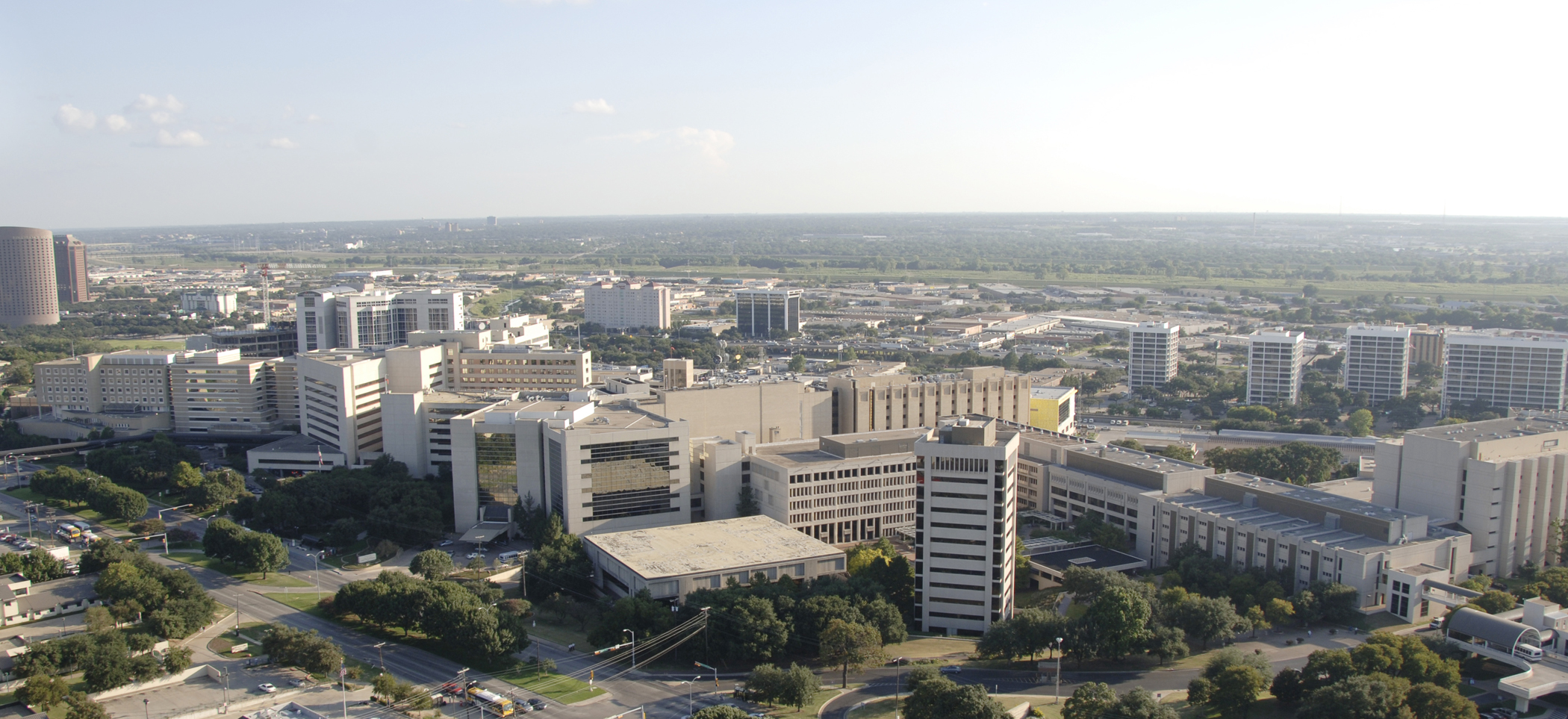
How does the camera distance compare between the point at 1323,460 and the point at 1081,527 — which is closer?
the point at 1081,527

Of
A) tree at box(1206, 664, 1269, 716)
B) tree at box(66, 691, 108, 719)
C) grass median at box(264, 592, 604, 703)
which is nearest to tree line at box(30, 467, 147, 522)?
grass median at box(264, 592, 604, 703)

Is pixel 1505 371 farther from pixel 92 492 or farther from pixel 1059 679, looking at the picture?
pixel 92 492

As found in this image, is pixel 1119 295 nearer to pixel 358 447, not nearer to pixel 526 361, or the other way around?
pixel 526 361

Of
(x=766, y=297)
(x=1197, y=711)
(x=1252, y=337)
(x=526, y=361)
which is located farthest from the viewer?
(x=766, y=297)

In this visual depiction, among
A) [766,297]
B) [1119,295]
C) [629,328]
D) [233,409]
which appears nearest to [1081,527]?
[233,409]

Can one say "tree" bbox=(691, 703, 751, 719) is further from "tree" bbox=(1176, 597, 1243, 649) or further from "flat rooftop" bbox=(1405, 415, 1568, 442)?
"flat rooftop" bbox=(1405, 415, 1568, 442)

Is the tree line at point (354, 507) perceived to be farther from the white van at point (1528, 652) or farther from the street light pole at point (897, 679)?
the white van at point (1528, 652)
